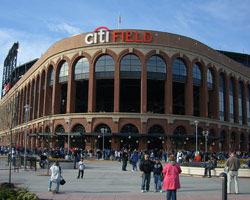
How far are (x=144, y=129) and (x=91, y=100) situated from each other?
9.82m

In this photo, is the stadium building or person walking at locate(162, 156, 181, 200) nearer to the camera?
person walking at locate(162, 156, 181, 200)

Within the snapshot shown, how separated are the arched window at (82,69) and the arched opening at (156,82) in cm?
1044

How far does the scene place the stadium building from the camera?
1897 inches

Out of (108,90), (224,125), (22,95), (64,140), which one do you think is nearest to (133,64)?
(108,90)

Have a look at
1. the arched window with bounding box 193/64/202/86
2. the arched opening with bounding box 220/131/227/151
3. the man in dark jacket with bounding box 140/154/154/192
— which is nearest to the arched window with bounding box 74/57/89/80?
the arched window with bounding box 193/64/202/86

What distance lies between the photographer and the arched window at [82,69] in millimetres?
51469

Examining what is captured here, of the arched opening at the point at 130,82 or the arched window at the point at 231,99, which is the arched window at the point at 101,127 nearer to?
the arched opening at the point at 130,82

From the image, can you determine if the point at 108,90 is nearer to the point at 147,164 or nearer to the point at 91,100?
the point at 91,100

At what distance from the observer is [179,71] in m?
51.8

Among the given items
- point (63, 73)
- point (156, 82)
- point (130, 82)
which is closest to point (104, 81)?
point (130, 82)

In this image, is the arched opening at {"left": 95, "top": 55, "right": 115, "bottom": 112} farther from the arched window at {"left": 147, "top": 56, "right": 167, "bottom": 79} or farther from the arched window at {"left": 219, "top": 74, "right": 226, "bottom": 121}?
the arched window at {"left": 219, "top": 74, "right": 226, "bottom": 121}

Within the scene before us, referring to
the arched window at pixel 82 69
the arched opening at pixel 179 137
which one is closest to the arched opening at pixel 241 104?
the arched opening at pixel 179 137

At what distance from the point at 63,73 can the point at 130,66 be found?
13.2 m

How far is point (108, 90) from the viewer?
6091 centimetres
